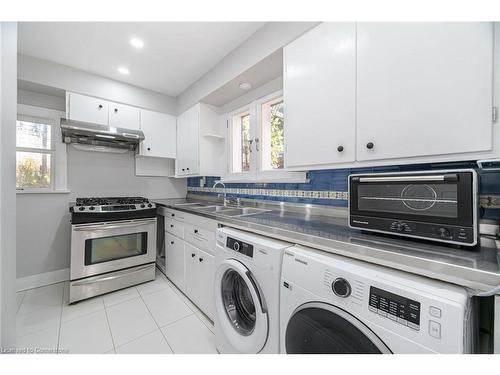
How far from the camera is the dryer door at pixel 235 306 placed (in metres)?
1.16

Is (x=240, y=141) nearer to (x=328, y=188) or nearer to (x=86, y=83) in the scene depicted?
(x=328, y=188)

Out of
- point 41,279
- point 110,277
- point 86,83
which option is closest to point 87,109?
point 86,83

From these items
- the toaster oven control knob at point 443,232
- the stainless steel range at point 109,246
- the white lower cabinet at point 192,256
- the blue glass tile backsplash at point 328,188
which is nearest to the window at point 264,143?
the blue glass tile backsplash at point 328,188

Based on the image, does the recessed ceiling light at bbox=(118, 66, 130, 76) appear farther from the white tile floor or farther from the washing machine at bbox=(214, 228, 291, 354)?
the white tile floor

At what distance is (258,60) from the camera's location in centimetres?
162

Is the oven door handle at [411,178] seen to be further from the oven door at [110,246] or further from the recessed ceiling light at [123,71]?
the recessed ceiling light at [123,71]

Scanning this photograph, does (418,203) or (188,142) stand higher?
(188,142)

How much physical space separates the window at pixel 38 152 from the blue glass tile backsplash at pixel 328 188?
1883mm

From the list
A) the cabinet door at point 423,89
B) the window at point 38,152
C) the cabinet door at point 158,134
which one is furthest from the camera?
the cabinet door at point 158,134

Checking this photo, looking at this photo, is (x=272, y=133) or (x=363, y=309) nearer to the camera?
(x=363, y=309)

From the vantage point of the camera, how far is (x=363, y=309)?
665mm
